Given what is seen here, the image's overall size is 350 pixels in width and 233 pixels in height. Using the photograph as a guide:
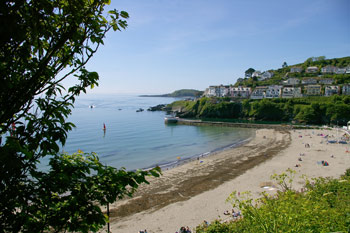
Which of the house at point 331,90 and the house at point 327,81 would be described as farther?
the house at point 327,81

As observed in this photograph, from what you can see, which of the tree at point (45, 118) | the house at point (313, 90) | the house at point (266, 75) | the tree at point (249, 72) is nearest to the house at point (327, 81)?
the house at point (313, 90)

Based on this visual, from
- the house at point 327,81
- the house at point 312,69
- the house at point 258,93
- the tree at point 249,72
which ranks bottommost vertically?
the house at point 258,93

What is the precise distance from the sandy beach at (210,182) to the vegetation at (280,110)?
34182mm

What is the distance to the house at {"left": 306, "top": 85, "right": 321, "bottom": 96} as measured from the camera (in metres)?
88.7

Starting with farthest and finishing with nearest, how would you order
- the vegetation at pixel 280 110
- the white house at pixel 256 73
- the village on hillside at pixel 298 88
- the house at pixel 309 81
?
1. the white house at pixel 256 73
2. the house at pixel 309 81
3. the village on hillside at pixel 298 88
4. the vegetation at pixel 280 110

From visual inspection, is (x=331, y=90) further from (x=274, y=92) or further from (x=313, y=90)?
(x=274, y=92)

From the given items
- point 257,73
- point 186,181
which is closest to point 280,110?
point 186,181

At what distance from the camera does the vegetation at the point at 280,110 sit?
66.3 meters

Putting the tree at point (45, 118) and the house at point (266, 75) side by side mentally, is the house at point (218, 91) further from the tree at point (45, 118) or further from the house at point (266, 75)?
the tree at point (45, 118)

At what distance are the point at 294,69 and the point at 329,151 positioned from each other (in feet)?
375

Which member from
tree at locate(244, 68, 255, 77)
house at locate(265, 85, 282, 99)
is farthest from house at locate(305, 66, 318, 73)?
house at locate(265, 85, 282, 99)

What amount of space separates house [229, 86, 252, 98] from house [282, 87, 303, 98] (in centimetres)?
1716

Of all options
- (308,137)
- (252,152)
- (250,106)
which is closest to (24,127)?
(252,152)

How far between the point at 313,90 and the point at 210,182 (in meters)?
86.8
